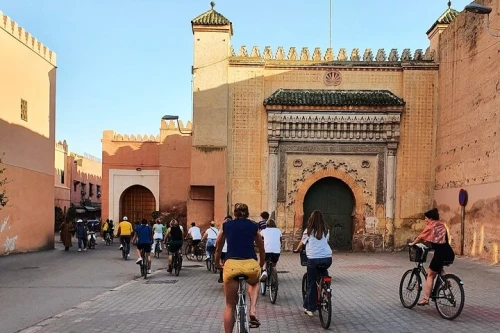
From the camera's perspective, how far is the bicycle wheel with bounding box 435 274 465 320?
23.4ft

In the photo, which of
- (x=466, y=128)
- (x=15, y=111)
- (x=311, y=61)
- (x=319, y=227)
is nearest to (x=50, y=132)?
(x=15, y=111)

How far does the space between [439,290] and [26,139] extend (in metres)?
17.4

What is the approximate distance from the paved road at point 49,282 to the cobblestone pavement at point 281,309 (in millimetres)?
480

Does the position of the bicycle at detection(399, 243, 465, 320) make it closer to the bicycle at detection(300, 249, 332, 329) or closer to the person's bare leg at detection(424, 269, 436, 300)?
the person's bare leg at detection(424, 269, 436, 300)

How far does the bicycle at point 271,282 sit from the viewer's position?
886 centimetres

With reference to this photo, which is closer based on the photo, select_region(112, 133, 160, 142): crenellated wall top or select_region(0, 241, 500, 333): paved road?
select_region(0, 241, 500, 333): paved road

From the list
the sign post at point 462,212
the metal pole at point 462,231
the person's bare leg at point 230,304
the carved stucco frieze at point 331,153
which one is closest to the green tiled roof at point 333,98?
the carved stucco frieze at point 331,153

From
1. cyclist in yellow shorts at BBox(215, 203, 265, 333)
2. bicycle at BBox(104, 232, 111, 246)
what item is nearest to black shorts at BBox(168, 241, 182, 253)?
cyclist in yellow shorts at BBox(215, 203, 265, 333)

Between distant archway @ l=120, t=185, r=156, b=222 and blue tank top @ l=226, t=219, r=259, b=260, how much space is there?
28.4m

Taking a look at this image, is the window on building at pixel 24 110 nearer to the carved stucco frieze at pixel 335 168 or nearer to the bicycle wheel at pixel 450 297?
the carved stucco frieze at pixel 335 168

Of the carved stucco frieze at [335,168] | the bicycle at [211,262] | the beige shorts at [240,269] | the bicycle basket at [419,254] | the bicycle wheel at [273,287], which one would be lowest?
the bicycle at [211,262]

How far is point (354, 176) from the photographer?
2042cm

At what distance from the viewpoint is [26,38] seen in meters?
20.7

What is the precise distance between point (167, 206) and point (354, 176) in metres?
13.8
